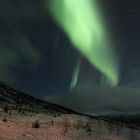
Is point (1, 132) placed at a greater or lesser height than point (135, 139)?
lesser

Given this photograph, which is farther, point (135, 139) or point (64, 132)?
point (135, 139)

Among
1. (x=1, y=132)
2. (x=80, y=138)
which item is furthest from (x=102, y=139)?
(x=1, y=132)

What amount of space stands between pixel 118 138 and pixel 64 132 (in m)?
4.53

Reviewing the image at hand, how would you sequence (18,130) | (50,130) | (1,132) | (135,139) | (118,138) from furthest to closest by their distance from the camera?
(135,139) → (118,138) → (50,130) → (18,130) → (1,132)

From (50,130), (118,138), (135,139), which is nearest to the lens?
(50,130)

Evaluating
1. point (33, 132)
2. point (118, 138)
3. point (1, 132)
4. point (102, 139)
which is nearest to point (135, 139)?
point (118, 138)

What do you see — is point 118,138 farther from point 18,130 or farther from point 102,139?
point 18,130

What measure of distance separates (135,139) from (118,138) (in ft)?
7.56

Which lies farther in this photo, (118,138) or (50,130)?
(118,138)

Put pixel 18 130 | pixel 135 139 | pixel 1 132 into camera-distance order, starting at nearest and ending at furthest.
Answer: pixel 1 132 < pixel 18 130 < pixel 135 139

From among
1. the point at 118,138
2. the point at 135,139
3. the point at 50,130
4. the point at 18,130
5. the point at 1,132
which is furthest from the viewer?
the point at 135,139

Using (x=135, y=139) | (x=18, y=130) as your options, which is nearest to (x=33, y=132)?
(x=18, y=130)

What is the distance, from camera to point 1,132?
17062 mm

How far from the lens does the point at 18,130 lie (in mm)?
18922
